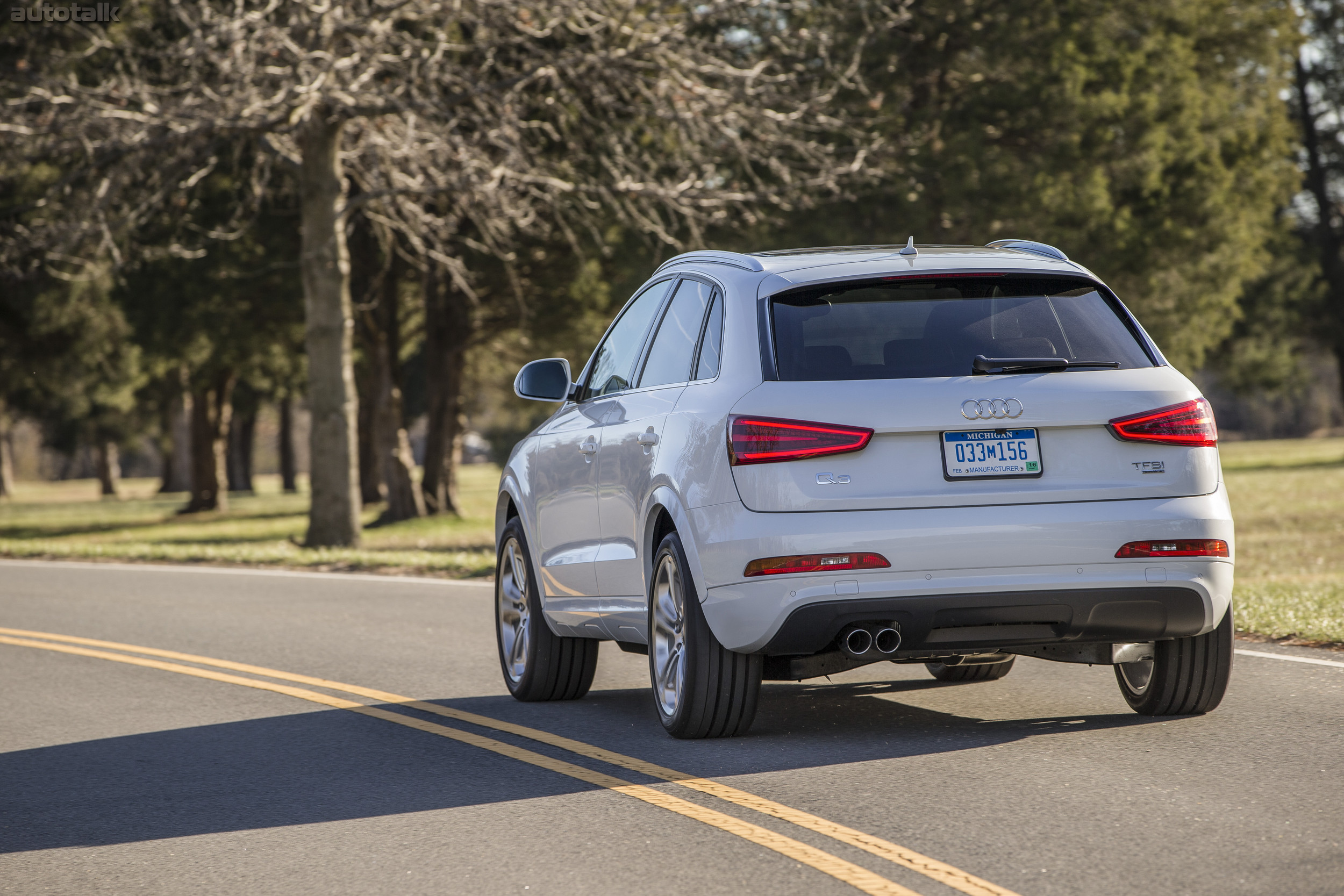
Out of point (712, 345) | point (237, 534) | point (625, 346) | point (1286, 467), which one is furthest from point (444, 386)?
point (712, 345)

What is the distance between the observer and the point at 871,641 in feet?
20.6

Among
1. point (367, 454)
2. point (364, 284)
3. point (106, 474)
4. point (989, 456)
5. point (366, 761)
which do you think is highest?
point (364, 284)

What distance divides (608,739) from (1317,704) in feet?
10.3

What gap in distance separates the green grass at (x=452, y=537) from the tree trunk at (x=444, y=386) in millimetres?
820

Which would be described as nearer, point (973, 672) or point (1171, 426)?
point (1171, 426)

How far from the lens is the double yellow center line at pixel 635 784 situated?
15.9ft

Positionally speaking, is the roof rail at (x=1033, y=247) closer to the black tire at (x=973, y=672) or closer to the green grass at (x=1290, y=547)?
the black tire at (x=973, y=672)

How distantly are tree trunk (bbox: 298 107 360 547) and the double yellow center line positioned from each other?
35.9 feet

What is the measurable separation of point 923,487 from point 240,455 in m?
59.2

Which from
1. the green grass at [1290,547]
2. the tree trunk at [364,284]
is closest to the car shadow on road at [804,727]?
the green grass at [1290,547]

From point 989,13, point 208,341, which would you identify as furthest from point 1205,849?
point 208,341

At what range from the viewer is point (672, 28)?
19.3m

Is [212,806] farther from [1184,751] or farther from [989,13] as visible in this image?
[989,13]

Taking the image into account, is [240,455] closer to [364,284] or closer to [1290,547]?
[364,284]
